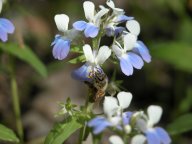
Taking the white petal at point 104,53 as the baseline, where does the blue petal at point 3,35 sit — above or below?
above

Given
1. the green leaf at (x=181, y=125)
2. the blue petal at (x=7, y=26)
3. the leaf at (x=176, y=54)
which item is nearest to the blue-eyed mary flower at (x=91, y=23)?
the blue petal at (x=7, y=26)

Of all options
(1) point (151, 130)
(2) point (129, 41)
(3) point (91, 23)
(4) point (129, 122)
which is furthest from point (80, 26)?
(1) point (151, 130)

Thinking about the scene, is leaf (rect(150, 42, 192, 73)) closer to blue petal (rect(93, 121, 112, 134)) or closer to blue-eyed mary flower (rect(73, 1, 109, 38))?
blue-eyed mary flower (rect(73, 1, 109, 38))

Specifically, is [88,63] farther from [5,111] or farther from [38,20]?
[38,20]

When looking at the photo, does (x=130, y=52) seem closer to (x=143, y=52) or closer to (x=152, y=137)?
(x=143, y=52)

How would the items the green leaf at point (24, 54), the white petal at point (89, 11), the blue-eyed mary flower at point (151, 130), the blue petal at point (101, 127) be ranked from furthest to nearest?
the green leaf at point (24, 54)
the white petal at point (89, 11)
the blue-eyed mary flower at point (151, 130)
the blue petal at point (101, 127)

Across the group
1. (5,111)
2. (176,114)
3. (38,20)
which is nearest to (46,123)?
(5,111)

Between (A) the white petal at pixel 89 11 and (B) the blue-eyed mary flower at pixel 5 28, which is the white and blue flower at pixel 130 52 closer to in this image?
(A) the white petal at pixel 89 11
